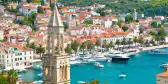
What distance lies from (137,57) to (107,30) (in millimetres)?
10167

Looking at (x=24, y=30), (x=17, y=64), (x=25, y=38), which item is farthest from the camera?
(x=24, y=30)

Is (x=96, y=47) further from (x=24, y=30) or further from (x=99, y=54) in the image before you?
(x=24, y=30)

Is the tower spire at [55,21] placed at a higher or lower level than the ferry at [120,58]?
higher

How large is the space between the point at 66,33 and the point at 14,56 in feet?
47.3

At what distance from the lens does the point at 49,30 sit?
11.1 meters

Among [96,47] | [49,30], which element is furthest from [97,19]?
[49,30]

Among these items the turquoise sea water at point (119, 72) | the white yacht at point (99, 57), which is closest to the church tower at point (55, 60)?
the turquoise sea water at point (119, 72)

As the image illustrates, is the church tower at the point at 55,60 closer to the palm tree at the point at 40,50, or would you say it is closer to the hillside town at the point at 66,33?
the hillside town at the point at 66,33

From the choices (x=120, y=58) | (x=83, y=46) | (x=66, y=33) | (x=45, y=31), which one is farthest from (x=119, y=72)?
(x=66, y=33)

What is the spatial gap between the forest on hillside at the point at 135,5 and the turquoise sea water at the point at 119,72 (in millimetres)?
38054

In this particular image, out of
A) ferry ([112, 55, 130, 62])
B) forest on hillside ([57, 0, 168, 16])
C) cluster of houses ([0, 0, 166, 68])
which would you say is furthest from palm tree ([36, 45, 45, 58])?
forest on hillside ([57, 0, 168, 16])

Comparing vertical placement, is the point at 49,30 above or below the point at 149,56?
above

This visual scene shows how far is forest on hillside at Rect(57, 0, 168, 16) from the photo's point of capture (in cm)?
8048

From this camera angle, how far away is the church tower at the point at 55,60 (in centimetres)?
1094
